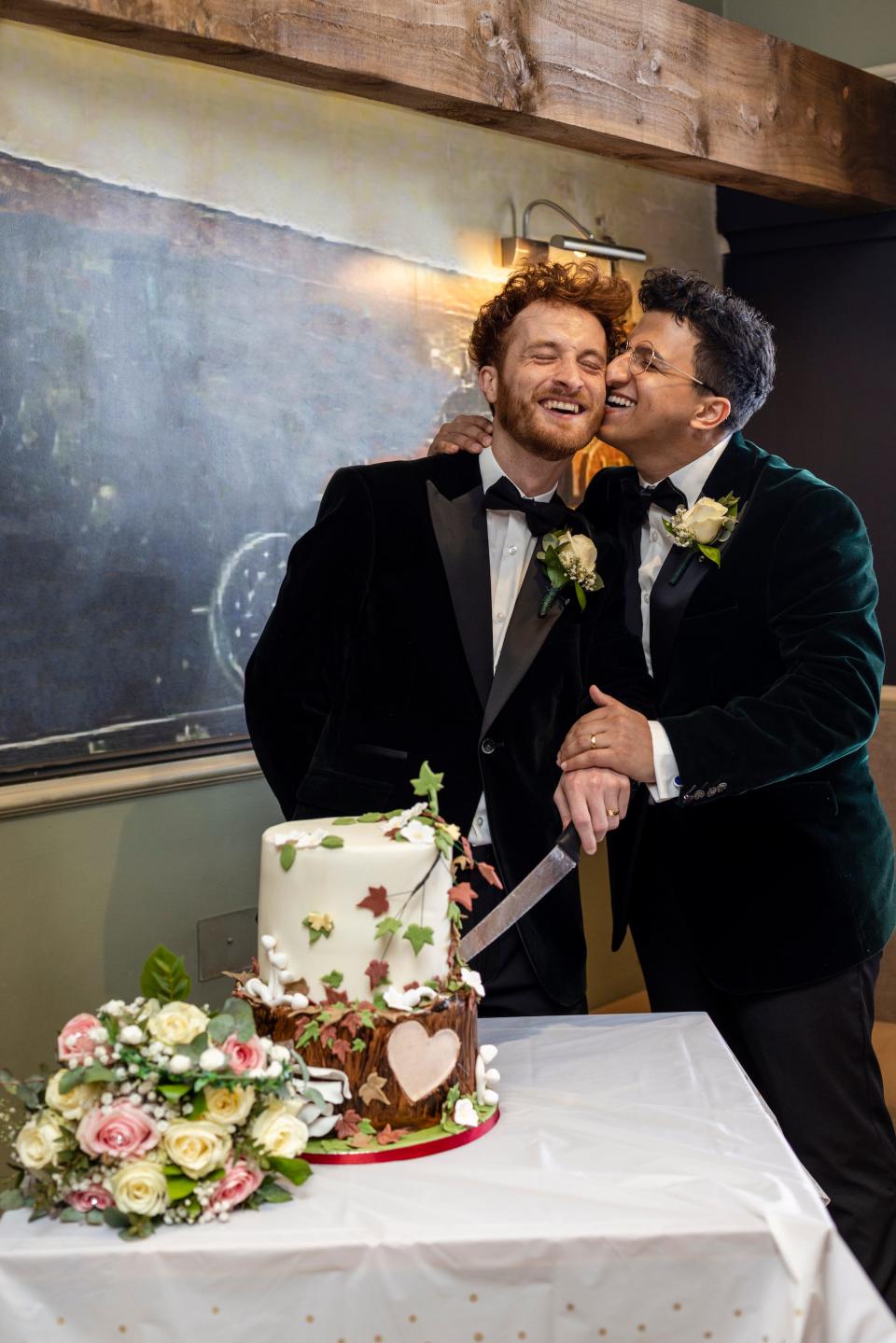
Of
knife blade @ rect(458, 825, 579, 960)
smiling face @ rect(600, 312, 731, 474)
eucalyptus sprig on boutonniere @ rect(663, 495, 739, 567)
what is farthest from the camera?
smiling face @ rect(600, 312, 731, 474)

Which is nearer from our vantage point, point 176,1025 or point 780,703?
point 176,1025

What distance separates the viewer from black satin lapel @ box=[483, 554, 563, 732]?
2238mm

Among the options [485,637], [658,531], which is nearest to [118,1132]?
[485,637]

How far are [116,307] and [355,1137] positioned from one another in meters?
1.90

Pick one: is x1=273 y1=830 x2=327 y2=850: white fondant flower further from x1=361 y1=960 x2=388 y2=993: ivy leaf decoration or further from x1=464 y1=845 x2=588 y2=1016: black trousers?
x1=464 y1=845 x2=588 y2=1016: black trousers

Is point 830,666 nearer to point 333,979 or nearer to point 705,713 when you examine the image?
point 705,713

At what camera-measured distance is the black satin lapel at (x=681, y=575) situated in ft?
7.85

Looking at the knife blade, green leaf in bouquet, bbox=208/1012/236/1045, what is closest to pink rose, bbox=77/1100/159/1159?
green leaf in bouquet, bbox=208/1012/236/1045

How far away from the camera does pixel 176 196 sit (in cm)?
290

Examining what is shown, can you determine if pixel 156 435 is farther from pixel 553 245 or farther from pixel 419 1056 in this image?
pixel 419 1056

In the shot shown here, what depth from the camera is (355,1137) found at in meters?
1.51

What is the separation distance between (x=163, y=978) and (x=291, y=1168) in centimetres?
25

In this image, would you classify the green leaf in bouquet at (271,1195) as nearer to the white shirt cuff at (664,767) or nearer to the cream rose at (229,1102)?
the cream rose at (229,1102)

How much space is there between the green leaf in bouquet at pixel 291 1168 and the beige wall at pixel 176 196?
57.5 inches
